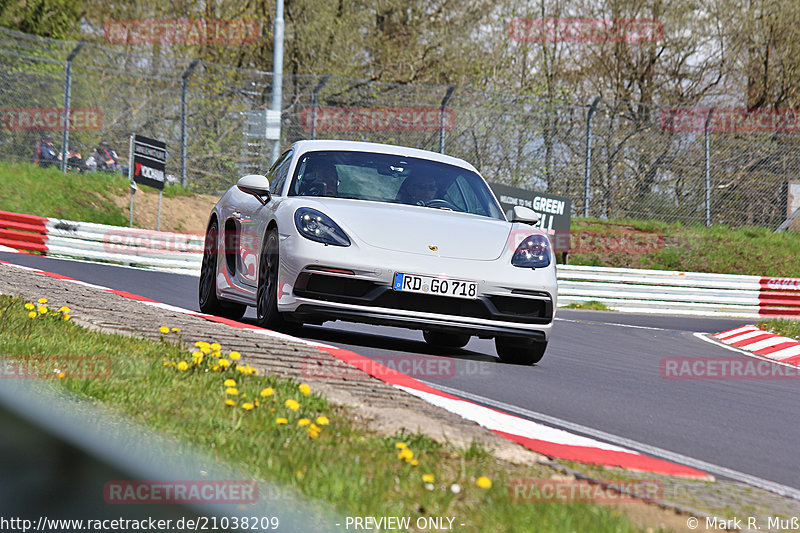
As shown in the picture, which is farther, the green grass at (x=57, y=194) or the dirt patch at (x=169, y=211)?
the dirt patch at (x=169, y=211)

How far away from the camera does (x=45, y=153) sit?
2212 centimetres

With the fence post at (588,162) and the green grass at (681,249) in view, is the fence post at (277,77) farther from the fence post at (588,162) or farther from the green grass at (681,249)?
the green grass at (681,249)

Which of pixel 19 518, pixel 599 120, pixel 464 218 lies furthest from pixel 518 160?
pixel 19 518

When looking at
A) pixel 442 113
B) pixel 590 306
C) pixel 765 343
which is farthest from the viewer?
pixel 442 113

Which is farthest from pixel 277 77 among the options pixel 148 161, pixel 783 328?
pixel 783 328

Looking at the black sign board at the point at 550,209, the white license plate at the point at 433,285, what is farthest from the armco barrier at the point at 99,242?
the white license plate at the point at 433,285

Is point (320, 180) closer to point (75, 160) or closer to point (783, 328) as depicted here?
point (783, 328)

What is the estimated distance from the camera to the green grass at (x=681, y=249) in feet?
82.5

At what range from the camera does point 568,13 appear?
3192 centimetres

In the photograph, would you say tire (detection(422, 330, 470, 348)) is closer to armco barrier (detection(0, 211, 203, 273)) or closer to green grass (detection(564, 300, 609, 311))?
armco barrier (detection(0, 211, 203, 273))

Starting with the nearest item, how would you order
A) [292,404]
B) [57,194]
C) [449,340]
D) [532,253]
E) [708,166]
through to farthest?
[292,404], [532,253], [449,340], [57,194], [708,166]

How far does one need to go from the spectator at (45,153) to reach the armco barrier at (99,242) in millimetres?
4740

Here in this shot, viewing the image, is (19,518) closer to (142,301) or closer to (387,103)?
(142,301)

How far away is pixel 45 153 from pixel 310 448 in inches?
795
